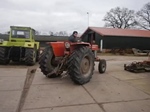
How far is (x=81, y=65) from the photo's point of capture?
6340 mm

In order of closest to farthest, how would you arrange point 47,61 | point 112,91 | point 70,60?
point 112,91 → point 70,60 → point 47,61

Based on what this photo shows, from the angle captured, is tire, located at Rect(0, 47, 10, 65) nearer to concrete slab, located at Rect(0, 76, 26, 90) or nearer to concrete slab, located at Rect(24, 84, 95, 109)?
concrete slab, located at Rect(0, 76, 26, 90)

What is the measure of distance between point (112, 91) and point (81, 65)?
1.39 m

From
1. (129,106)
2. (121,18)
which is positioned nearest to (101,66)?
(129,106)

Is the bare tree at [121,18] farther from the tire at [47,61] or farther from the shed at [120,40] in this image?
the tire at [47,61]

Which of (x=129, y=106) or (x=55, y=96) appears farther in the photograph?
(x=55, y=96)

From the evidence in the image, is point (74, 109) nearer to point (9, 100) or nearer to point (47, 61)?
point (9, 100)

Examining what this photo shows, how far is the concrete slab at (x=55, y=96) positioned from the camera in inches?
173

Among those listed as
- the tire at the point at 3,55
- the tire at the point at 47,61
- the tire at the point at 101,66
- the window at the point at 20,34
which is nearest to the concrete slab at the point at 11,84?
the tire at the point at 47,61

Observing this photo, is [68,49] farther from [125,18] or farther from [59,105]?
[125,18]

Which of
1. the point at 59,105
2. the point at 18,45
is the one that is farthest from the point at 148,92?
the point at 18,45

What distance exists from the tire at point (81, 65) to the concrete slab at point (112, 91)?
298mm

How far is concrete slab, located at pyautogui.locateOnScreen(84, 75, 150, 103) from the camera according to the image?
4.83m

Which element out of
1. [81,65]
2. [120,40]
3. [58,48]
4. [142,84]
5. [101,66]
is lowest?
[142,84]
